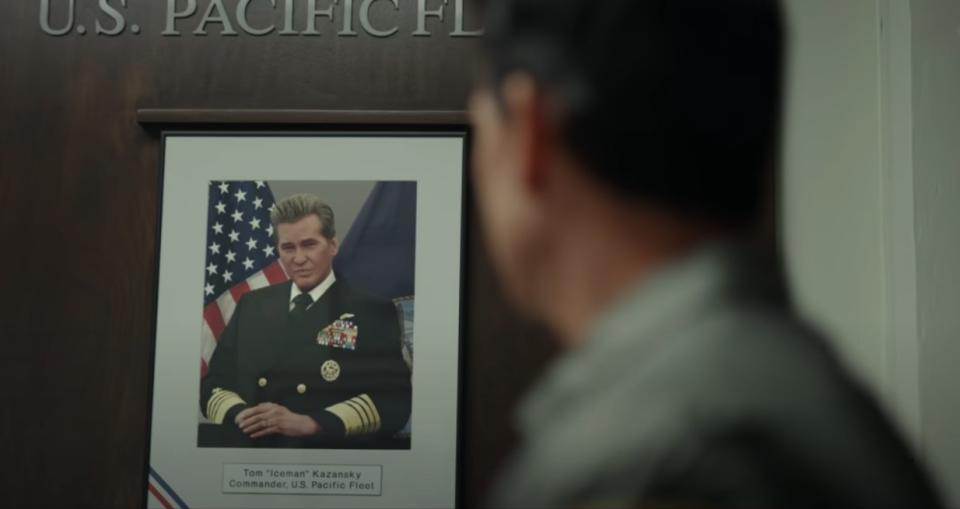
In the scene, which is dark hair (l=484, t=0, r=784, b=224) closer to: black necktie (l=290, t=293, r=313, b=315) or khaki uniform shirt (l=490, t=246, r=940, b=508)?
khaki uniform shirt (l=490, t=246, r=940, b=508)

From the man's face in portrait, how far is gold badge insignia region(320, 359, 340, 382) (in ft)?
0.70

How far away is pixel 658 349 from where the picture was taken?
67 centimetres

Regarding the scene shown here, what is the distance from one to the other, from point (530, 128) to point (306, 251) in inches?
105

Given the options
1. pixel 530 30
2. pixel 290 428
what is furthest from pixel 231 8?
pixel 530 30

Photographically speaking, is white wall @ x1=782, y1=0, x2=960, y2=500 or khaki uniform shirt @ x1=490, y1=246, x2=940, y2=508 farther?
white wall @ x1=782, y1=0, x2=960, y2=500

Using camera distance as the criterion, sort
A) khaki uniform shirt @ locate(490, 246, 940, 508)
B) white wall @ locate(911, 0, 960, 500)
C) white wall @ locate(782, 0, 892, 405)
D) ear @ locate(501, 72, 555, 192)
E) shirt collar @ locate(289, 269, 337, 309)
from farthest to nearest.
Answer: shirt collar @ locate(289, 269, 337, 309) → white wall @ locate(782, 0, 892, 405) → white wall @ locate(911, 0, 960, 500) → ear @ locate(501, 72, 555, 192) → khaki uniform shirt @ locate(490, 246, 940, 508)

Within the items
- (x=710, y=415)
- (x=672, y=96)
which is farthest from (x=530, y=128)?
(x=710, y=415)

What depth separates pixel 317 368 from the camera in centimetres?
334

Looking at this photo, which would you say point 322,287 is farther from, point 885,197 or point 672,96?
point 672,96

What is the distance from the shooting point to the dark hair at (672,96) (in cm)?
69

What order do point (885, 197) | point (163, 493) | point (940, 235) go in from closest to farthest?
point (940, 235) < point (885, 197) < point (163, 493)

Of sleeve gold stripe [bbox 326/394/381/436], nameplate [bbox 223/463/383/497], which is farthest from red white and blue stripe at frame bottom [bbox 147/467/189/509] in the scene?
sleeve gold stripe [bbox 326/394/381/436]

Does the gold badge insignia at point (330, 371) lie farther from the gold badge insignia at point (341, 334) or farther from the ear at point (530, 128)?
the ear at point (530, 128)

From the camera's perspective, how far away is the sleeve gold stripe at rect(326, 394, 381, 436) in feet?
10.8
